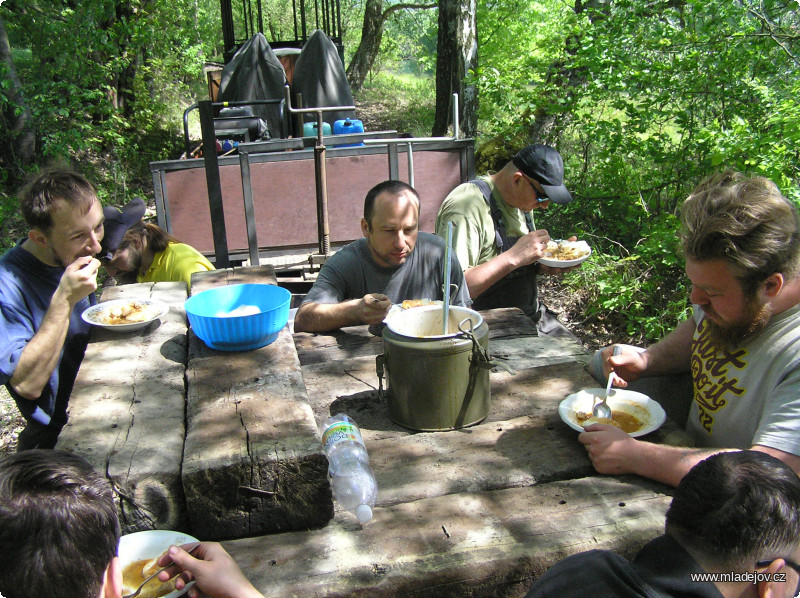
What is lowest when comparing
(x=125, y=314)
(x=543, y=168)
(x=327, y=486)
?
(x=327, y=486)

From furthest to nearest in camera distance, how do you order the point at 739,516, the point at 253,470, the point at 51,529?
the point at 253,470 < the point at 739,516 < the point at 51,529

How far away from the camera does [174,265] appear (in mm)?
3420

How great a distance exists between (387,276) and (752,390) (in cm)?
172

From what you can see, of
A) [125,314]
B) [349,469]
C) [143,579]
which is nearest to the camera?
[143,579]

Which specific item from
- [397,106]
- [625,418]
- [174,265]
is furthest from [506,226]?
[397,106]

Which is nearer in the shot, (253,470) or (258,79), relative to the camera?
(253,470)

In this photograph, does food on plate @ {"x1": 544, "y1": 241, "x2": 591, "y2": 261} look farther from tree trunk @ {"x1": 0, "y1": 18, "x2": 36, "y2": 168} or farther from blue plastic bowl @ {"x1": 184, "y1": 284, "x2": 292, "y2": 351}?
tree trunk @ {"x1": 0, "y1": 18, "x2": 36, "y2": 168}

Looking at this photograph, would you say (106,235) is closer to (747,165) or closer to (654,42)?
(747,165)

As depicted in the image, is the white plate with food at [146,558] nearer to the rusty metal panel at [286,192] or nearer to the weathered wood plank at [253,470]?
the weathered wood plank at [253,470]

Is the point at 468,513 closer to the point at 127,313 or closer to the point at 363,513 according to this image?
the point at 363,513

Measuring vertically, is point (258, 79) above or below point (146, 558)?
above

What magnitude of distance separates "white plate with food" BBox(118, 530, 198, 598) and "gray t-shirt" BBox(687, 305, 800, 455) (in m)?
1.49

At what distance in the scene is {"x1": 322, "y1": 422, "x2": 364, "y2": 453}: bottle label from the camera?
1730 millimetres

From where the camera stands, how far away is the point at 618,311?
576cm
